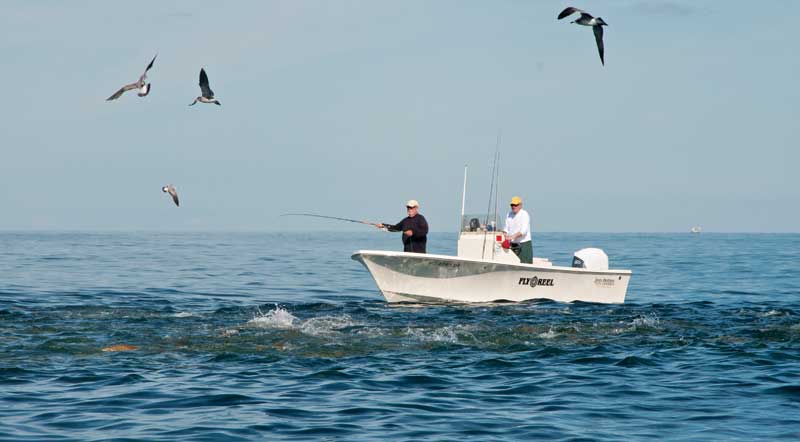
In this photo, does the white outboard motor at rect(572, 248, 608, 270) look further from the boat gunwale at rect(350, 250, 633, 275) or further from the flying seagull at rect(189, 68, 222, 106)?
the flying seagull at rect(189, 68, 222, 106)

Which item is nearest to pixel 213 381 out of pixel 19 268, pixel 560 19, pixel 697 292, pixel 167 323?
pixel 167 323

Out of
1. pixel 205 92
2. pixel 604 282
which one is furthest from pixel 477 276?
pixel 205 92

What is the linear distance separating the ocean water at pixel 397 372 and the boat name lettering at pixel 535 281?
18.7 inches

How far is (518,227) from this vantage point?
20859mm

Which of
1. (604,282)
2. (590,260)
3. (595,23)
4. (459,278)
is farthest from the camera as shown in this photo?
(590,260)

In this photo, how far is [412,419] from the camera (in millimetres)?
10344

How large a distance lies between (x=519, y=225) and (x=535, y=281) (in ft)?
4.03

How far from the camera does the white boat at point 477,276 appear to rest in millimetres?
20250

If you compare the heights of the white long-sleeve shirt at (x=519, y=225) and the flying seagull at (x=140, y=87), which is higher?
the flying seagull at (x=140, y=87)

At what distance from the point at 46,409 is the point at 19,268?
1086 inches

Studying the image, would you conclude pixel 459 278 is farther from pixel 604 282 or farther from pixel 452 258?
pixel 604 282

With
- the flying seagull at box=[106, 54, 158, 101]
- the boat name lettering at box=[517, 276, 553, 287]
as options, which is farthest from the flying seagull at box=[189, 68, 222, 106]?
the boat name lettering at box=[517, 276, 553, 287]

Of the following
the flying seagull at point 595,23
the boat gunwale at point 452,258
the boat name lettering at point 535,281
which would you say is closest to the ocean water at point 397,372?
the boat name lettering at point 535,281

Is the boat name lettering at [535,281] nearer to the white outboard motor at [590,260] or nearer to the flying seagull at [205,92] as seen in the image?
the white outboard motor at [590,260]
